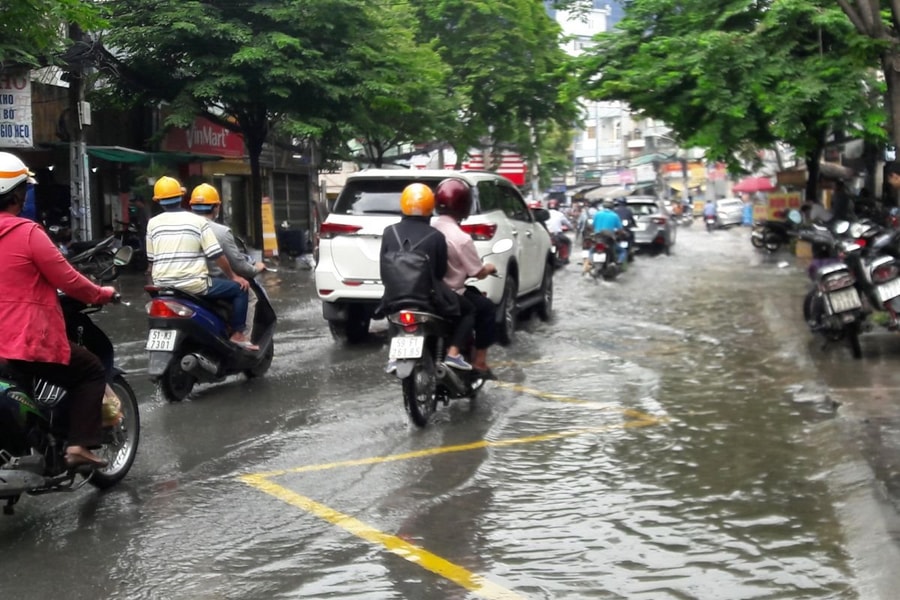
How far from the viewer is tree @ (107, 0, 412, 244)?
827 inches

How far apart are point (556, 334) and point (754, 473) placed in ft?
20.8

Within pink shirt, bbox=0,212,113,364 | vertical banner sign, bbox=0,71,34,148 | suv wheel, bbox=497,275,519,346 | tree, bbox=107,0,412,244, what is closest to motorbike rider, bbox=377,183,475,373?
pink shirt, bbox=0,212,113,364

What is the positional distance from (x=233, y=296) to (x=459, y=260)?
210cm

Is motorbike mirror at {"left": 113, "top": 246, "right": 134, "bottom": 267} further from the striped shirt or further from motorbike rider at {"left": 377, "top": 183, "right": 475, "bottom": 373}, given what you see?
motorbike rider at {"left": 377, "top": 183, "right": 475, "bottom": 373}

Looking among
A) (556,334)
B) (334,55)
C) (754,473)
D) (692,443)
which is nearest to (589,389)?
(692,443)

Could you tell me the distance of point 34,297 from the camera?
504 centimetres

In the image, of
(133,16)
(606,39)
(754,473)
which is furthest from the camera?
(133,16)

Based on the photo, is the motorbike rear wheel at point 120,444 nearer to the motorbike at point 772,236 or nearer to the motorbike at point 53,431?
the motorbike at point 53,431

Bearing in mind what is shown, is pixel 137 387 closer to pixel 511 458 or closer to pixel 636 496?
pixel 511 458

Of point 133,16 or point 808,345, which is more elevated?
point 133,16

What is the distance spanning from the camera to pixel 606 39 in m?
18.6

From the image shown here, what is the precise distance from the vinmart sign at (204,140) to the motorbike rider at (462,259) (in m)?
18.7

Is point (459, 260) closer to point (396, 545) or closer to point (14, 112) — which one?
point (396, 545)

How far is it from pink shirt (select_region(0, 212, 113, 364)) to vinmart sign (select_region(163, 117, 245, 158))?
2109 centimetres
